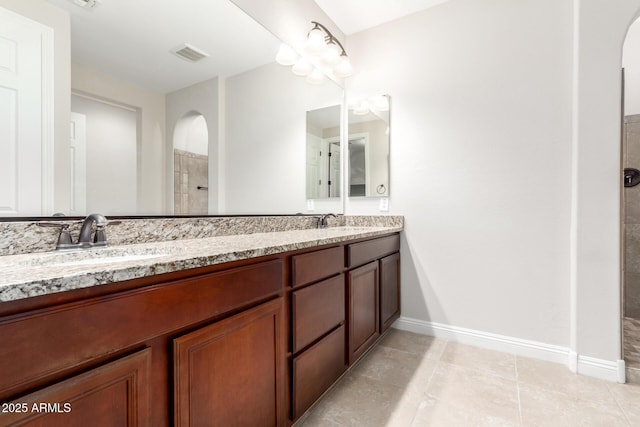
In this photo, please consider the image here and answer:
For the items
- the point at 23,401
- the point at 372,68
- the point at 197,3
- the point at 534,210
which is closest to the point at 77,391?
the point at 23,401

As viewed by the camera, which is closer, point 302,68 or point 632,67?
point 302,68

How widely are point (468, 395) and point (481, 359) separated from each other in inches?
19.5

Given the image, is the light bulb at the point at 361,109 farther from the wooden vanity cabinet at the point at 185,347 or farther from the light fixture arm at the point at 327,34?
the wooden vanity cabinet at the point at 185,347

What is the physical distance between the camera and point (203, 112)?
1.48 metres

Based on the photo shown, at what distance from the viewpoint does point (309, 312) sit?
1.29 metres

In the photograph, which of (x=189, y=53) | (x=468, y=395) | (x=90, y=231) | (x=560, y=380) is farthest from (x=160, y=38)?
(x=560, y=380)

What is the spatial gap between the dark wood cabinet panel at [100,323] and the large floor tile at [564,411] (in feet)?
4.94

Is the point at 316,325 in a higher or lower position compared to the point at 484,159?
lower

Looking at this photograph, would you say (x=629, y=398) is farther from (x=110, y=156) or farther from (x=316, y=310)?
(x=110, y=156)

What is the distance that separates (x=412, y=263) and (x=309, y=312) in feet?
4.41

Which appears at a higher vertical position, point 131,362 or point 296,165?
point 296,165

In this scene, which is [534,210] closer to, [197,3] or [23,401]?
[197,3]

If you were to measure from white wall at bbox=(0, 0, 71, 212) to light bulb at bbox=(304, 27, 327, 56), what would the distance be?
1.61m

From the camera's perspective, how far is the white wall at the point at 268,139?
168cm
